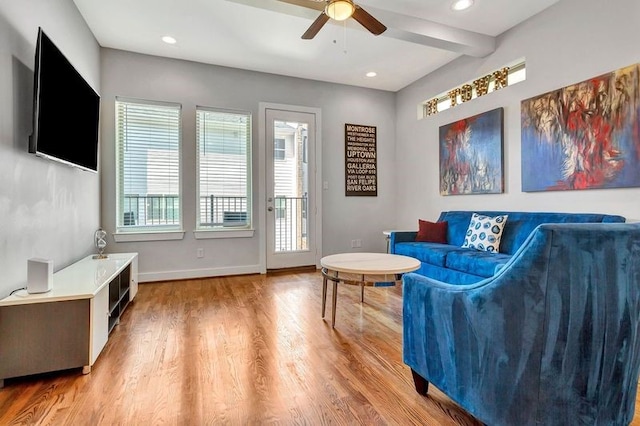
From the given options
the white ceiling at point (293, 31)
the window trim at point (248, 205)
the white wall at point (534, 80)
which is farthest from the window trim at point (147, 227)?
the white wall at point (534, 80)

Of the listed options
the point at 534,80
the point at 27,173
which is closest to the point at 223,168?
the point at 27,173

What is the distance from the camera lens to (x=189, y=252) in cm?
407

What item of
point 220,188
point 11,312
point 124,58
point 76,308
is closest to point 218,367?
point 76,308

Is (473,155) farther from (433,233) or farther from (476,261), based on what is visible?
(476,261)

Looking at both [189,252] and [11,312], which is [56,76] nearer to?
[11,312]

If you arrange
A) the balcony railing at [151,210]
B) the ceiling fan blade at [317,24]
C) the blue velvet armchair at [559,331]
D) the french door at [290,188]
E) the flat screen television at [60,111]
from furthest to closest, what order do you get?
1. the french door at [290,188]
2. the balcony railing at [151,210]
3. the ceiling fan blade at [317,24]
4. the flat screen television at [60,111]
5. the blue velvet armchair at [559,331]

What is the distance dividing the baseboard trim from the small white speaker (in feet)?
7.03

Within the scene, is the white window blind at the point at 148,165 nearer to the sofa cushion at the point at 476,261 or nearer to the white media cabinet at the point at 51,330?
the white media cabinet at the point at 51,330

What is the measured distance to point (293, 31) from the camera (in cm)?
334

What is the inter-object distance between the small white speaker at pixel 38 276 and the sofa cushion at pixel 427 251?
3.08m

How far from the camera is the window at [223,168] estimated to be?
4160 mm

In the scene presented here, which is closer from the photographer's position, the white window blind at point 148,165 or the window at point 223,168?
the white window blind at point 148,165

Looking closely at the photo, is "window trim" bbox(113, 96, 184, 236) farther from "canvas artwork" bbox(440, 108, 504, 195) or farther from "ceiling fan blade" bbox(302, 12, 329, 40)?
"canvas artwork" bbox(440, 108, 504, 195)

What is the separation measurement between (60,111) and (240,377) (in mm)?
2182
